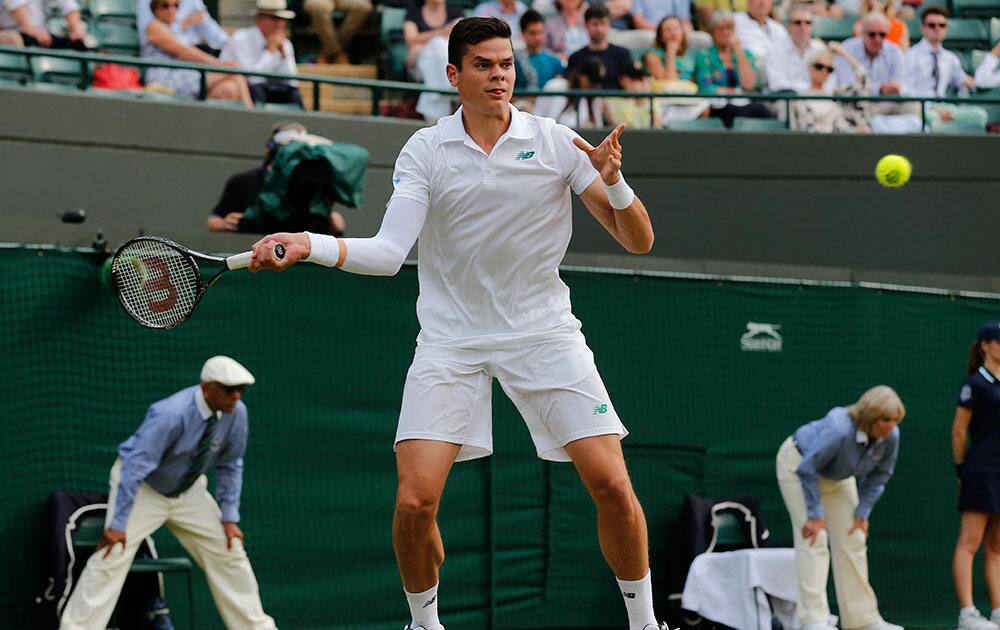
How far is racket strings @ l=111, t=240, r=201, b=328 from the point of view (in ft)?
18.8

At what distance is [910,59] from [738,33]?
1.42m

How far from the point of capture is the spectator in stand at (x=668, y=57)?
42.7 ft

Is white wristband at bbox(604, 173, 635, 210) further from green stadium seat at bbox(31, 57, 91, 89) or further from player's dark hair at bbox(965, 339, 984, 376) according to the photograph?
green stadium seat at bbox(31, 57, 91, 89)

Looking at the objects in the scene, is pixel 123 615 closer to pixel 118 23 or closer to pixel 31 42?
pixel 31 42

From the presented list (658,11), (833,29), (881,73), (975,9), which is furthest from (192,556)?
(975,9)

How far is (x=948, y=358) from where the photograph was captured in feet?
37.4

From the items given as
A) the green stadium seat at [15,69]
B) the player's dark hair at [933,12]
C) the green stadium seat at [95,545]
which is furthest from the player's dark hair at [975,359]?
the green stadium seat at [15,69]

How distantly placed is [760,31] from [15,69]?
5.94 meters

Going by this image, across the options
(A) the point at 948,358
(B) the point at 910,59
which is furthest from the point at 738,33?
(A) the point at 948,358

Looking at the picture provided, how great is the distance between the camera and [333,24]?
1339 centimetres

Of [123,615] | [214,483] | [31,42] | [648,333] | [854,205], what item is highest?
[31,42]

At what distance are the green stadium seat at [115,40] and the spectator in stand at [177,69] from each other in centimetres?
37

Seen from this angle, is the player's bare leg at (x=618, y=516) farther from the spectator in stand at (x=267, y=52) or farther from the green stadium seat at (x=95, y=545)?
the spectator in stand at (x=267, y=52)

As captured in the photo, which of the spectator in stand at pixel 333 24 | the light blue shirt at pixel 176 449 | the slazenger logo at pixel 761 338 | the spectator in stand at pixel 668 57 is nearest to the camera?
the light blue shirt at pixel 176 449
